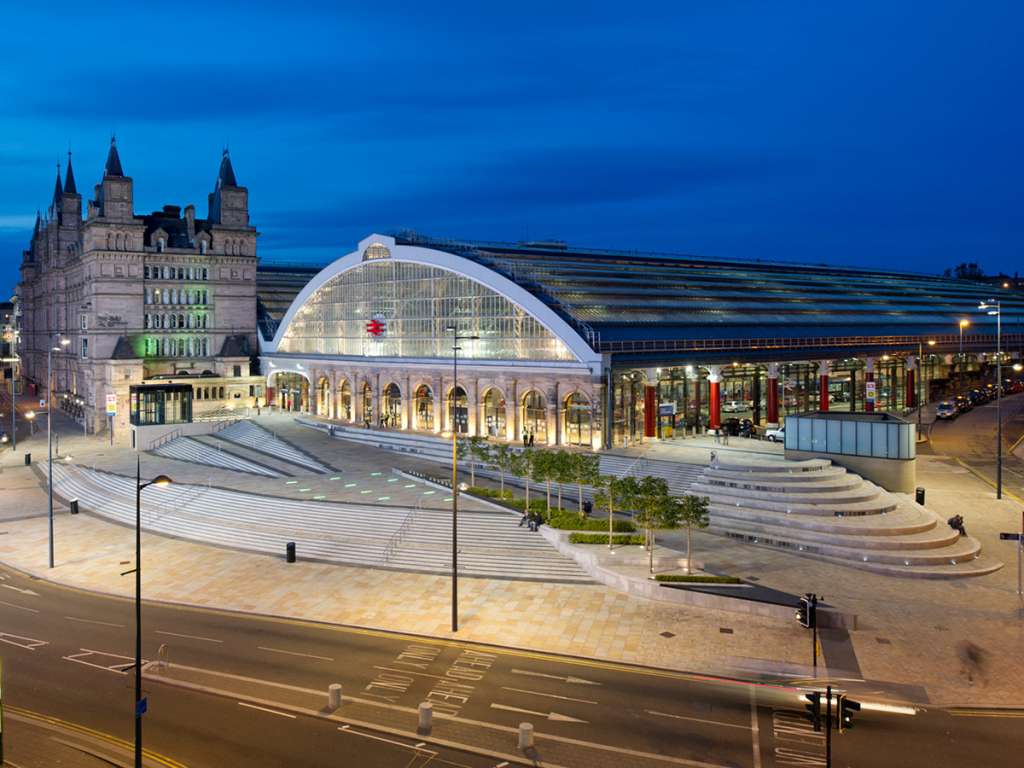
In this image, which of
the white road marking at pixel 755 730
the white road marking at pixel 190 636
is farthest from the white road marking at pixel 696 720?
the white road marking at pixel 190 636

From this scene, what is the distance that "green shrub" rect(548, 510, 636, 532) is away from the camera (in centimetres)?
4734

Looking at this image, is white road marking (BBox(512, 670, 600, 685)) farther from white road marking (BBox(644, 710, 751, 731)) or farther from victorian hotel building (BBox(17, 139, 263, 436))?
victorian hotel building (BBox(17, 139, 263, 436))

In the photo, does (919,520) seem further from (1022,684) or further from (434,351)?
(434,351)

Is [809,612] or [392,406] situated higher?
[392,406]

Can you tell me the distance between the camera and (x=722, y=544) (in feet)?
155

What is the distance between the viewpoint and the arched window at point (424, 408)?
82.8 meters

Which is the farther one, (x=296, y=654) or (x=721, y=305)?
(x=721, y=305)

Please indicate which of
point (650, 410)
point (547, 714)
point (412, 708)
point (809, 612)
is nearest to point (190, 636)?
point (412, 708)

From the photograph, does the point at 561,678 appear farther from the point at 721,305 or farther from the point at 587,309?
the point at 721,305

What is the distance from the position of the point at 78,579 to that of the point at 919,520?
156ft

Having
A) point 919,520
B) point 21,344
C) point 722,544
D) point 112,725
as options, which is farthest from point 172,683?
point 21,344

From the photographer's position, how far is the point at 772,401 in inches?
3118

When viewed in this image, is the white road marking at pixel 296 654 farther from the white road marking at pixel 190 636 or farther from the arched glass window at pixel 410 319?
the arched glass window at pixel 410 319

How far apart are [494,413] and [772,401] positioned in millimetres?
26902
